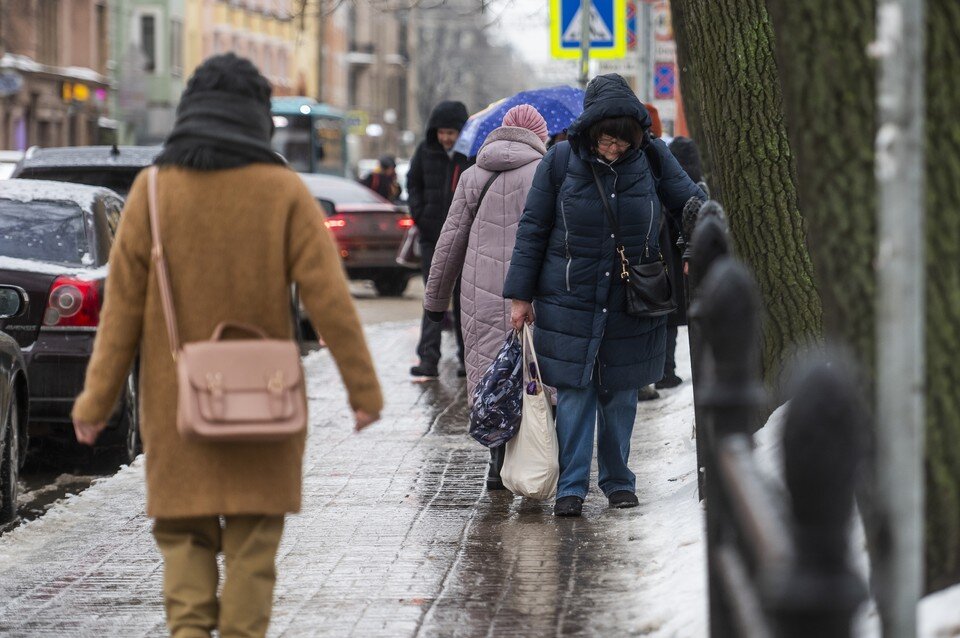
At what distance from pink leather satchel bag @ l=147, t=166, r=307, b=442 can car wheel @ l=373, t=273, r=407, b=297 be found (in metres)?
19.9

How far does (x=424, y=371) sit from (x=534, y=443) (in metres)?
5.84

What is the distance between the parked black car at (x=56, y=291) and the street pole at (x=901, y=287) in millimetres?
6734

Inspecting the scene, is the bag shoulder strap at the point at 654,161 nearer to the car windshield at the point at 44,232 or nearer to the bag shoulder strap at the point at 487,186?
the bag shoulder strap at the point at 487,186

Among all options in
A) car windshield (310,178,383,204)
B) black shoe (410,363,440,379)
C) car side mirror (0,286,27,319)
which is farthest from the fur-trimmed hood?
car windshield (310,178,383,204)

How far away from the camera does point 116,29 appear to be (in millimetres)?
58344

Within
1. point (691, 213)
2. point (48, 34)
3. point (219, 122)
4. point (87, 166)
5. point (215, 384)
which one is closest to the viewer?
point (215, 384)

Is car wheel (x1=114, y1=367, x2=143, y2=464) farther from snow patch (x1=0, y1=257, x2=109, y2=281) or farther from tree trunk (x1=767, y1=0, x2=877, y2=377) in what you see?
tree trunk (x1=767, y1=0, x2=877, y2=377)

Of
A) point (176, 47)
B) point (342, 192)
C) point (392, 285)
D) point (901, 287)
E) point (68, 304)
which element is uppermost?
point (176, 47)

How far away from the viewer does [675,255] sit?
8867mm

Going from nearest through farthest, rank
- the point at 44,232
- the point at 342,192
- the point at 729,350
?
the point at 729,350 < the point at 44,232 < the point at 342,192

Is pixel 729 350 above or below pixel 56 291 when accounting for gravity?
above

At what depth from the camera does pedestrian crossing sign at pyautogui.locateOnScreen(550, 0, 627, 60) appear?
16364 millimetres

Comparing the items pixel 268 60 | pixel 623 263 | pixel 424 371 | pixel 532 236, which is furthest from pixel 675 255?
pixel 268 60

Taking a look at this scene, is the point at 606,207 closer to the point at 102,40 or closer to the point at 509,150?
the point at 509,150
